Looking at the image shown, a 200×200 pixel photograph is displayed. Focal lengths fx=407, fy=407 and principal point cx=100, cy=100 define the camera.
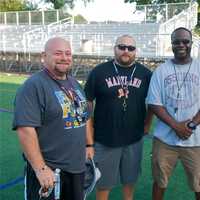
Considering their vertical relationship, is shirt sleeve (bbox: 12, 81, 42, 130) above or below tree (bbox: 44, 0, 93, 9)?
below

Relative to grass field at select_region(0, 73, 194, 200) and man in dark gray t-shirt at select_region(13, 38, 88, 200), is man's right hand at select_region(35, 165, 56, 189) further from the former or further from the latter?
grass field at select_region(0, 73, 194, 200)

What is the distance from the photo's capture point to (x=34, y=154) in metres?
2.73

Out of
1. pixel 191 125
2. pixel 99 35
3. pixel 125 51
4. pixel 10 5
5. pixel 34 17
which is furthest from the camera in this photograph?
pixel 10 5

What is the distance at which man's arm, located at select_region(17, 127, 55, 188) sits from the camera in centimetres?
273

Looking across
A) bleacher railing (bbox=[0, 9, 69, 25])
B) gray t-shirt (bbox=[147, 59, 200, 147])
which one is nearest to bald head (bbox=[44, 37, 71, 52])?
gray t-shirt (bbox=[147, 59, 200, 147])

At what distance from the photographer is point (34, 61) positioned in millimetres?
20516

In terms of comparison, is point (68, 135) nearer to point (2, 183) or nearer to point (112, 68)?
point (112, 68)

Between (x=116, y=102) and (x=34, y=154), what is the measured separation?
4.19 ft

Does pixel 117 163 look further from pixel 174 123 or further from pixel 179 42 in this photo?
pixel 179 42

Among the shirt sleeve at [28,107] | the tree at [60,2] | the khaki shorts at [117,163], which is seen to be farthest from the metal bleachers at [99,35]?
the tree at [60,2]

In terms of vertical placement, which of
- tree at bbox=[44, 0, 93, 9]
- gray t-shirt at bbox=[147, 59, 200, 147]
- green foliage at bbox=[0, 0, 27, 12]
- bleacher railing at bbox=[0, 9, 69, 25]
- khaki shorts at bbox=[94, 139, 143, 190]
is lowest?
khaki shorts at bbox=[94, 139, 143, 190]

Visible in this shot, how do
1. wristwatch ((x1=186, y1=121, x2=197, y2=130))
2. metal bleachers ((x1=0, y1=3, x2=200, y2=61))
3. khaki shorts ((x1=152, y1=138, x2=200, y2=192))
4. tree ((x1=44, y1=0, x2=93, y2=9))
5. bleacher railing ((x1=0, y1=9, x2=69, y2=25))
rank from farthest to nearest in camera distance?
tree ((x1=44, y1=0, x2=93, y2=9))
bleacher railing ((x1=0, y1=9, x2=69, y2=25))
metal bleachers ((x1=0, y1=3, x2=200, y2=61))
khaki shorts ((x1=152, y1=138, x2=200, y2=192))
wristwatch ((x1=186, y1=121, x2=197, y2=130))

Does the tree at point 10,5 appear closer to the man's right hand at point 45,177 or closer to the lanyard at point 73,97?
the lanyard at point 73,97

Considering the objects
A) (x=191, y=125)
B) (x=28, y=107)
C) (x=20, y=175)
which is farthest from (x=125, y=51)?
(x=20, y=175)
